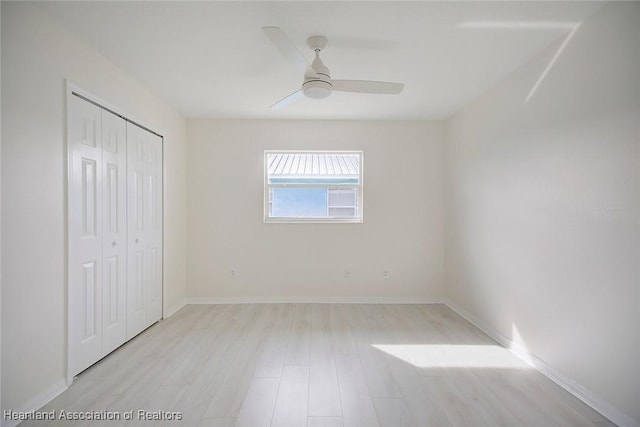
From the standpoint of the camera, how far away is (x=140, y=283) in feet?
9.45

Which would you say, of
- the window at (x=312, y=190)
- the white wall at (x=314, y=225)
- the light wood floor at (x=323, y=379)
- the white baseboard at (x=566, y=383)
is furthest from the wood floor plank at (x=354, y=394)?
the window at (x=312, y=190)

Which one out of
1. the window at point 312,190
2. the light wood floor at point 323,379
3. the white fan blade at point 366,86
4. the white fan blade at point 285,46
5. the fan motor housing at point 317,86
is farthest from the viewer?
the window at point 312,190

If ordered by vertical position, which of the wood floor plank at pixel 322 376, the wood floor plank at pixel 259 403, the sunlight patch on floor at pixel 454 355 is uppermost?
the wood floor plank at pixel 259 403

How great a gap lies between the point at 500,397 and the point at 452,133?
2.98m

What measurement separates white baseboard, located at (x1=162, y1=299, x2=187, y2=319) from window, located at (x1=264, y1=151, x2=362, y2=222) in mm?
1592

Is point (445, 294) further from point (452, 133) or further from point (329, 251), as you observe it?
point (452, 133)

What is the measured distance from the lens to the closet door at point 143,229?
2.73 m

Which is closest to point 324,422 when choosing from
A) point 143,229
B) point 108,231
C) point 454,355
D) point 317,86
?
point 454,355

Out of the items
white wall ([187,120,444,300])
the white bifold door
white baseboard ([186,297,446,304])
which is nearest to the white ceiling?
the white bifold door

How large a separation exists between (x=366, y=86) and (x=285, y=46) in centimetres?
72

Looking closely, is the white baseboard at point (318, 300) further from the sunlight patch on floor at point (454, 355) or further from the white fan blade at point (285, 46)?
the white fan blade at point (285, 46)

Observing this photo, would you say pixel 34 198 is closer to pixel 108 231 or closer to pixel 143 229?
pixel 108 231

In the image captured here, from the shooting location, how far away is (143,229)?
2941mm

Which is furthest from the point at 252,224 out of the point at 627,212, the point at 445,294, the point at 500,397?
the point at 627,212
